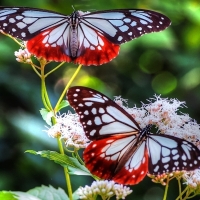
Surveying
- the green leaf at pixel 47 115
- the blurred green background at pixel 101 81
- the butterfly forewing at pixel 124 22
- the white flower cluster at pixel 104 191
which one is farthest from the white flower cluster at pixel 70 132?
the blurred green background at pixel 101 81

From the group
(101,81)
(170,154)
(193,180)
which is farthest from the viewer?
(101,81)


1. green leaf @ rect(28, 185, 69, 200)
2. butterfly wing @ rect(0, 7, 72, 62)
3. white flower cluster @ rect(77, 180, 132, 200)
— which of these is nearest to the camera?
white flower cluster @ rect(77, 180, 132, 200)

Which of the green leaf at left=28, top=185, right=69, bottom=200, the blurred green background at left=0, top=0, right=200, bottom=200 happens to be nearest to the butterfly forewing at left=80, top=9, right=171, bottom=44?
the green leaf at left=28, top=185, right=69, bottom=200

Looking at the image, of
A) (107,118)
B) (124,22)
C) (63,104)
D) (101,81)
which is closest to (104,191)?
(107,118)

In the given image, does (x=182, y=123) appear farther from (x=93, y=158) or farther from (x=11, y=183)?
(x=11, y=183)

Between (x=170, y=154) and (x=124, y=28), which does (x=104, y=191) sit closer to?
(x=170, y=154)

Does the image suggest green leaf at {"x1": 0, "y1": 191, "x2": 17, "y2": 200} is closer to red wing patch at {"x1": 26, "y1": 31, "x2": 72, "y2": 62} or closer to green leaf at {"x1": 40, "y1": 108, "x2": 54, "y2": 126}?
green leaf at {"x1": 40, "y1": 108, "x2": 54, "y2": 126}
